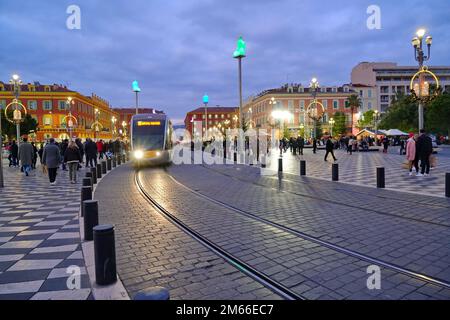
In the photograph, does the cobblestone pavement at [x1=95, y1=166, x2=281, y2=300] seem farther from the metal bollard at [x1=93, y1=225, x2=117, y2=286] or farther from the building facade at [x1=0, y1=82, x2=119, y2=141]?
the building facade at [x1=0, y1=82, x2=119, y2=141]

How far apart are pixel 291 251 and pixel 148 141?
15.0m

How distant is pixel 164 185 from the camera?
40.6 feet

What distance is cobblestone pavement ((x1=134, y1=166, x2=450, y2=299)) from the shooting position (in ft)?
11.6

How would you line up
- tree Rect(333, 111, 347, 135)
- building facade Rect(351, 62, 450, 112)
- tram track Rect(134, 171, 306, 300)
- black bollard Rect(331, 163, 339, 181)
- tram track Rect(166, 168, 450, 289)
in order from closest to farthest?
tram track Rect(134, 171, 306, 300) → tram track Rect(166, 168, 450, 289) → black bollard Rect(331, 163, 339, 181) → tree Rect(333, 111, 347, 135) → building facade Rect(351, 62, 450, 112)

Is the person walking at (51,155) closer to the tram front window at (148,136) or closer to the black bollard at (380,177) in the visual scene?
the tram front window at (148,136)

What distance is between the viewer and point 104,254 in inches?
148

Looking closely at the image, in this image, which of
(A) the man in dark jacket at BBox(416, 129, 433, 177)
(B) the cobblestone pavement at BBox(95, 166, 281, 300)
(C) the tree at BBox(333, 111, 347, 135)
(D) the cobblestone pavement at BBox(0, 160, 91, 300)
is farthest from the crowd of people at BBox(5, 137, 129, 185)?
(C) the tree at BBox(333, 111, 347, 135)

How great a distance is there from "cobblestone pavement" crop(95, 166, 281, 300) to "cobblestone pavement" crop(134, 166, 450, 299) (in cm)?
40

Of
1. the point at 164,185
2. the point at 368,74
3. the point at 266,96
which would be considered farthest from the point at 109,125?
the point at 164,185

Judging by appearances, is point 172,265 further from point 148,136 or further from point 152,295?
point 148,136

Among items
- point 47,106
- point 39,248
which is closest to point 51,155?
point 39,248

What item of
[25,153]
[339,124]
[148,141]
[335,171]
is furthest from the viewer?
[339,124]
